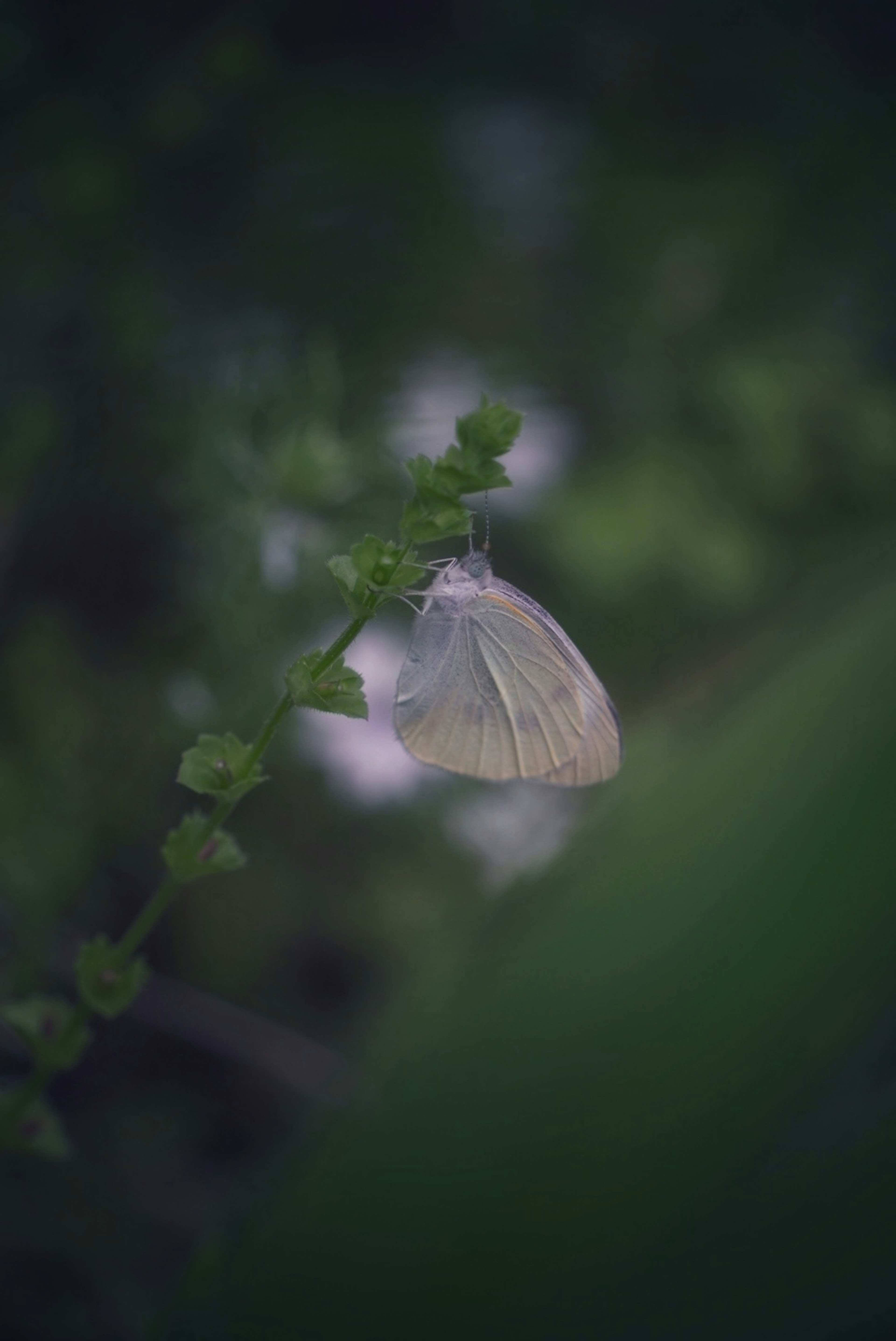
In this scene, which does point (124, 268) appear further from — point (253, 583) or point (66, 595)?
point (253, 583)

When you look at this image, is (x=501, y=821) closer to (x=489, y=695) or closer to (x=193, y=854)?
(x=489, y=695)

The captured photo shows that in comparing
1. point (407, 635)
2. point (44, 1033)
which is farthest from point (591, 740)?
point (44, 1033)

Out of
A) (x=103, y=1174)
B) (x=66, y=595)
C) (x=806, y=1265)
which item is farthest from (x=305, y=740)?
(x=806, y=1265)

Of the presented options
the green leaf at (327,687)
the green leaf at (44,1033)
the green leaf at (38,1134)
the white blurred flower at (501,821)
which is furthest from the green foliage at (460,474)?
the white blurred flower at (501,821)

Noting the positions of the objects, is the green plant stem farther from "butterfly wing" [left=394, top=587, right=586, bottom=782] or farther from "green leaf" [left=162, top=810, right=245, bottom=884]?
"butterfly wing" [left=394, top=587, right=586, bottom=782]

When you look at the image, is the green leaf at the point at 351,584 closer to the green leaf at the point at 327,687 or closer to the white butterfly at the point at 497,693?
the green leaf at the point at 327,687

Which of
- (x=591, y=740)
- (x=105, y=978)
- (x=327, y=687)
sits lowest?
(x=105, y=978)
